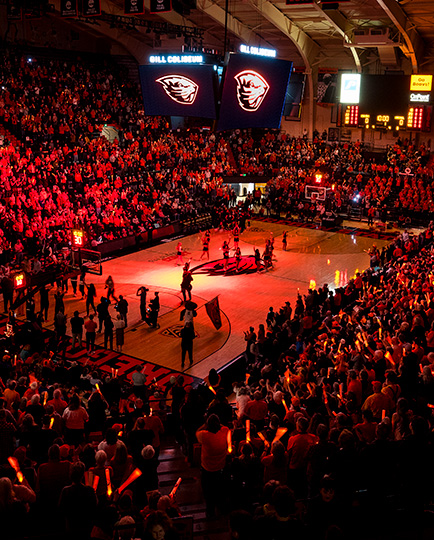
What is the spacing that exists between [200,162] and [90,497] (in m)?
31.7

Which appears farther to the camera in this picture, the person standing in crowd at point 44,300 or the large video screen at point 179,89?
the person standing in crowd at point 44,300

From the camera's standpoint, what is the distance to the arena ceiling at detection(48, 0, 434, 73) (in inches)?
1201

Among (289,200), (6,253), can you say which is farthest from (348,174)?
(6,253)

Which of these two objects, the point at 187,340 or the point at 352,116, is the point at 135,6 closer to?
the point at 187,340

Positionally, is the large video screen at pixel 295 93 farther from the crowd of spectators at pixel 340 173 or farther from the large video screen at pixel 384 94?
the large video screen at pixel 384 94

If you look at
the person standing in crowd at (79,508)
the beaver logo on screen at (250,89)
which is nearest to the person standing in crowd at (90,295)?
the beaver logo on screen at (250,89)

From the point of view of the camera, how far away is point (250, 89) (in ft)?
44.7

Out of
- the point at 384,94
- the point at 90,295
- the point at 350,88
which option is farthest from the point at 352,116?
the point at 90,295

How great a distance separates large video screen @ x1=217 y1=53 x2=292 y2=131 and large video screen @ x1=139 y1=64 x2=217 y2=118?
400 mm

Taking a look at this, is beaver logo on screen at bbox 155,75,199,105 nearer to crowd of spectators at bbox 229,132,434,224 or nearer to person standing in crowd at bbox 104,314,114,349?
person standing in crowd at bbox 104,314,114,349

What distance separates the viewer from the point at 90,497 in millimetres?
5125

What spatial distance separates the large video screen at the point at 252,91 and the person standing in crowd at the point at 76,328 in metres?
5.86

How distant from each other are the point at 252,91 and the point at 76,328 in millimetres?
7248

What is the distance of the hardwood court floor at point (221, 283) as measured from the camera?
15836mm
